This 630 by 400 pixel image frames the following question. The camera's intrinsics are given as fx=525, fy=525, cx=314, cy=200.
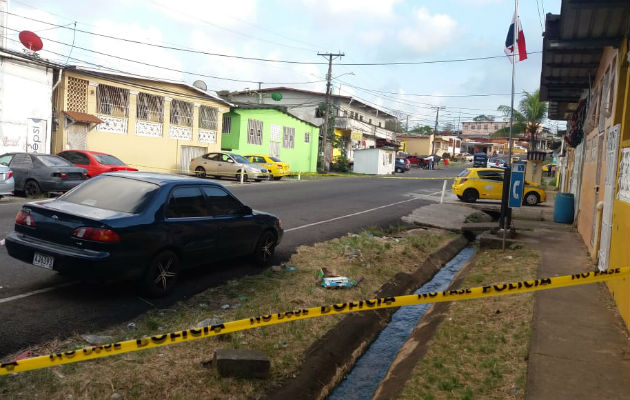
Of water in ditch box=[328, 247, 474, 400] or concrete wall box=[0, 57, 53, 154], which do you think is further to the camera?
concrete wall box=[0, 57, 53, 154]

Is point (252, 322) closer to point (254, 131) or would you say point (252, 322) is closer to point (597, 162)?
point (597, 162)

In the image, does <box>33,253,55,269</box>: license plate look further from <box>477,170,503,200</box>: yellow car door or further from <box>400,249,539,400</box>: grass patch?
<box>477,170,503,200</box>: yellow car door

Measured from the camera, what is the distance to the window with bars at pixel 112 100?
994 inches

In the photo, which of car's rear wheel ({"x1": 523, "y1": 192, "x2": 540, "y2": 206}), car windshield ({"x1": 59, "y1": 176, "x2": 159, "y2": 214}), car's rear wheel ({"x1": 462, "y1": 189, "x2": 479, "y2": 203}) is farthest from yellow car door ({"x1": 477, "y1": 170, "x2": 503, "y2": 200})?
car windshield ({"x1": 59, "y1": 176, "x2": 159, "y2": 214})

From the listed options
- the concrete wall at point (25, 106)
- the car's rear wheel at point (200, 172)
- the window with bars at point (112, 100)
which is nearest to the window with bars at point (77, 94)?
the window with bars at point (112, 100)

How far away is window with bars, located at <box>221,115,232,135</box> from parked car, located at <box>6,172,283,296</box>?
91.6ft

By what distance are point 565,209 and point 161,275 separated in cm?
1374

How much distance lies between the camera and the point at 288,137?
1564 inches

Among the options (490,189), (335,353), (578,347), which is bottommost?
(335,353)

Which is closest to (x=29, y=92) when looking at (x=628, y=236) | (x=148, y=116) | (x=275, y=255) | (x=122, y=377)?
(x=148, y=116)

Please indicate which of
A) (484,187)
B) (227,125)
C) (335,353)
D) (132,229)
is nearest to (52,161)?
(132,229)

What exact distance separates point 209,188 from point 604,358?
5.14 metres

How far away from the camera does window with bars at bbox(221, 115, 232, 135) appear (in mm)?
34812

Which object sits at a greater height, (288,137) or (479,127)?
(479,127)
